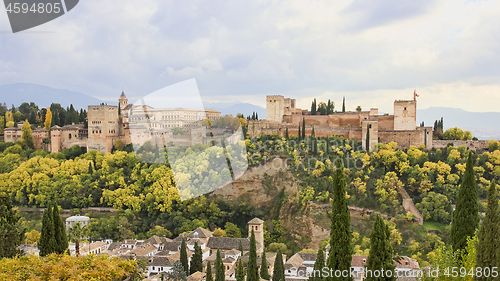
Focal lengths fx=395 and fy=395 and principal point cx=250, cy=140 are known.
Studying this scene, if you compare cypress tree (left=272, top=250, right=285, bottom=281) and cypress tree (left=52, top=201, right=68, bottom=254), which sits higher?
cypress tree (left=52, top=201, right=68, bottom=254)

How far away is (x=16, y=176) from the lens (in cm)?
3106

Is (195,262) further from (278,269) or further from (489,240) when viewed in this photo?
(489,240)

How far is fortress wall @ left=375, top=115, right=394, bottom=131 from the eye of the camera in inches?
1240

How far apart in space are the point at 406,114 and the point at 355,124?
4226mm

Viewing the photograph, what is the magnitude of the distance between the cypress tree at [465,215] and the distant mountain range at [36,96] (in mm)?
51135

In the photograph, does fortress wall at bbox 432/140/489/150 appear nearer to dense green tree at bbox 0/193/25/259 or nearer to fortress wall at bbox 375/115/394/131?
fortress wall at bbox 375/115/394/131

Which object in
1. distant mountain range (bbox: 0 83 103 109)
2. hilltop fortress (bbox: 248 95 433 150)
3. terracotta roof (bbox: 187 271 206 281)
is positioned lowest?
terracotta roof (bbox: 187 271 206 281)

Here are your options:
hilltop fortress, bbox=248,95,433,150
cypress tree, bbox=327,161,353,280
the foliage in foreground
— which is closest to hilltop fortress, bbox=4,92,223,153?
hilltop fortress, bbox=248,95,433,150

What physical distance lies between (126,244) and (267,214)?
9604 millimetres

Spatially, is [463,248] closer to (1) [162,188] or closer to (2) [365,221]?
(2) [365,221]

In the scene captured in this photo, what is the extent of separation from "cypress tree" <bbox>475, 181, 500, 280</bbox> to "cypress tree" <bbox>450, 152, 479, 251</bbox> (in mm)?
1596

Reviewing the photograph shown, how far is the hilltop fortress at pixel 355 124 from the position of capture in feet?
99.5

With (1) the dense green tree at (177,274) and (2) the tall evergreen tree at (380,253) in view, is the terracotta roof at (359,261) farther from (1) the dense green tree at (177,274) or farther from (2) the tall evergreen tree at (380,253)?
(2) the tall evergreen tree at (380,253)

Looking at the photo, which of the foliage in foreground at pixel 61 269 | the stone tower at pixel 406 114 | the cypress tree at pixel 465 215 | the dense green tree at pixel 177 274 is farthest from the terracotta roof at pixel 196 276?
the stone tower at pixel 406 114
